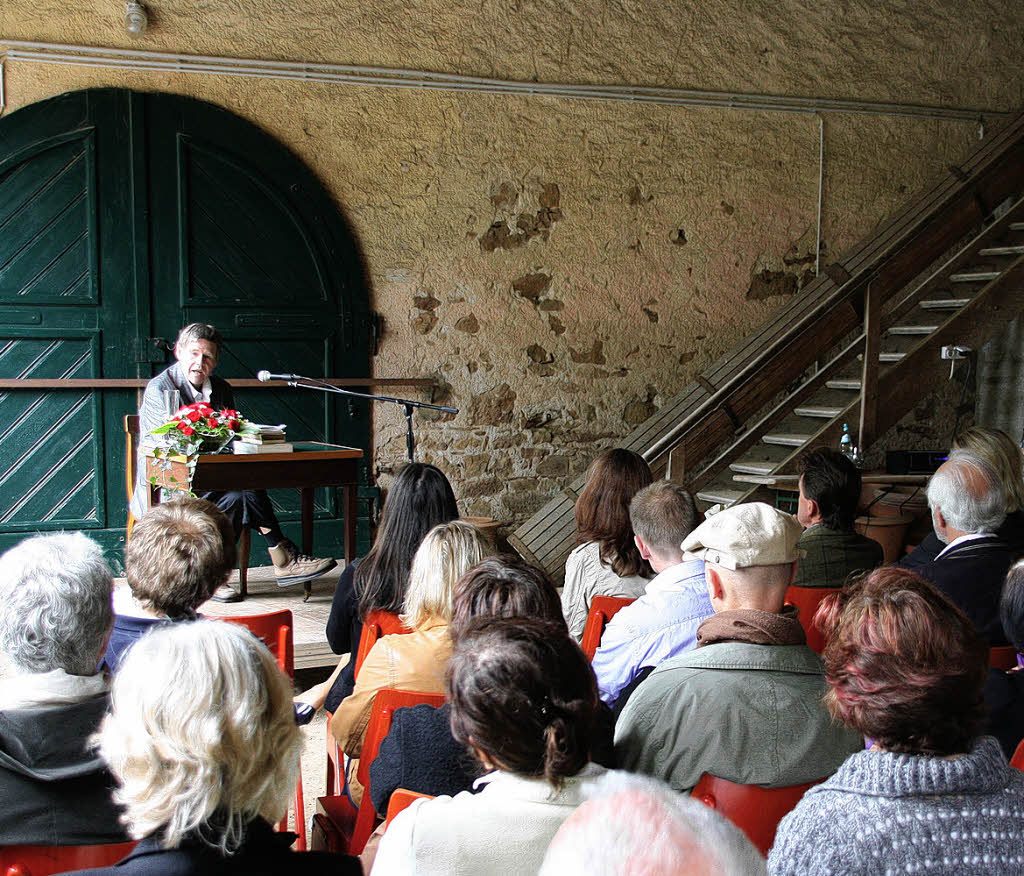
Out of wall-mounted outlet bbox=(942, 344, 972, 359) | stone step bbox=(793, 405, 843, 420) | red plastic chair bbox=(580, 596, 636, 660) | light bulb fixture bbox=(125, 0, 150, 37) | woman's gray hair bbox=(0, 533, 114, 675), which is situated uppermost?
light bulb fixture bbox=(125, 0, 150, 37)

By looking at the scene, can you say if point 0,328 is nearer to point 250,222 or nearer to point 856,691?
point 250,222

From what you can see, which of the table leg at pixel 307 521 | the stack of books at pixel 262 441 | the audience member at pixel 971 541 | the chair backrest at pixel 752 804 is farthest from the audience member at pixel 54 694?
the table leg at pixel 307 521

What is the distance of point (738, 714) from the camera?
1713mm

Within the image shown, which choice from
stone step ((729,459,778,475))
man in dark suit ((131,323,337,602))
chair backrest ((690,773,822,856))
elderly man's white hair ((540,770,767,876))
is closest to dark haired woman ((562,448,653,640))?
chair backrest ((690,773,822,856))

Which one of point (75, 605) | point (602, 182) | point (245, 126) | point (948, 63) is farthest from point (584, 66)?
point (75, 605)

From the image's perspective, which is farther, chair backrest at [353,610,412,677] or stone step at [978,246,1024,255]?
stone step at [978,246,1024,255]

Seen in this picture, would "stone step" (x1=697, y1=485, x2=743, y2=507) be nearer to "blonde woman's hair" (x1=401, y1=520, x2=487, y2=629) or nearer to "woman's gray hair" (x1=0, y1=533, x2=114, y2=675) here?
"blonde woman's hair" (x1=401, y1=520, x2=487, y2=629)

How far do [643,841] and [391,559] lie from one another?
2088 millimetres

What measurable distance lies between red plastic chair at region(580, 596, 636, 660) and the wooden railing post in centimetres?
337

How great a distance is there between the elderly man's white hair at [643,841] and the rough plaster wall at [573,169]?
5420mm

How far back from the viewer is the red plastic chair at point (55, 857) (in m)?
1.46

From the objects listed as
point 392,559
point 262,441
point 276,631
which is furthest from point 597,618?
point 262,441

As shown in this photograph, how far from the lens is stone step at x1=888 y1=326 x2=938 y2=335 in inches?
240

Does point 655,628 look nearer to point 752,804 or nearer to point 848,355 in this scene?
point 752,804
